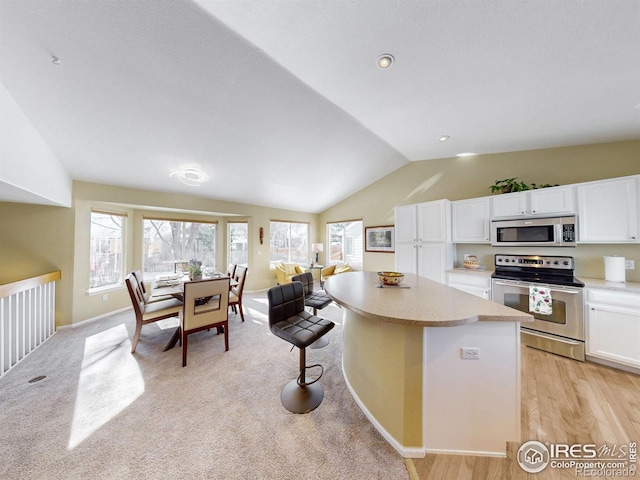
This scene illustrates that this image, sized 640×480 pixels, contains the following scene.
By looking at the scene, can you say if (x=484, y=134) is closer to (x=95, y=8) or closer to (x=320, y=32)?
(x=320, y=32)

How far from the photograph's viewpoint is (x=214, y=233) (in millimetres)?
5508

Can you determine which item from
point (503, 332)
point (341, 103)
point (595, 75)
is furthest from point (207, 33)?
point (595, 75)

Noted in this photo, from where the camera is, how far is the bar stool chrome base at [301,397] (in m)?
1.76

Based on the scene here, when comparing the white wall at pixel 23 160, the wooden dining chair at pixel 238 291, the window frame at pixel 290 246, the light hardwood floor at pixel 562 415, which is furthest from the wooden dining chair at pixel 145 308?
the window frame at pixel 290 246

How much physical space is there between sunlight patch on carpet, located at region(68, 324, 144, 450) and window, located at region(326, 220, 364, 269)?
15.4ft

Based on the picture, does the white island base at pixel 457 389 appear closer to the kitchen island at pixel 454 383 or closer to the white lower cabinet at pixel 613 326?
the kitchen island at pixel 454 383

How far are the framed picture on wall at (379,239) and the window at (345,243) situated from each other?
232 mm

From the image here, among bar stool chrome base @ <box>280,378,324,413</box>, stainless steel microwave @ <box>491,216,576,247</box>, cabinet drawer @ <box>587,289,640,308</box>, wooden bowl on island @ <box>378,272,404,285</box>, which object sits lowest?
bar stool chrome base @ <box>280,378,324,413</box>

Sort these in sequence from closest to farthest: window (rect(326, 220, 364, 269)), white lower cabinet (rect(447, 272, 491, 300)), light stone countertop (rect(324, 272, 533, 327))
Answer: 1. light stone countertop (rect(324, 272, 533, 327))
2. white lower cabinet (rect(447, 272, 491, 300))
3. window (rect(326, 220, 364, 269))

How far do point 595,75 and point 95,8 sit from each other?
380 centimetres

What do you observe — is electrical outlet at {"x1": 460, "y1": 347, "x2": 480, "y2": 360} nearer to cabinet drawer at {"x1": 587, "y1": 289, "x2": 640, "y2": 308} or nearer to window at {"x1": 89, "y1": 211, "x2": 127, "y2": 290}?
cabinet drawer at {"x1": 587, "y1": 289, "x2": 640, "y2": 308}

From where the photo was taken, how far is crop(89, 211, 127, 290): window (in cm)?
377

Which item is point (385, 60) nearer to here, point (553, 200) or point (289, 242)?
point (553, 200)

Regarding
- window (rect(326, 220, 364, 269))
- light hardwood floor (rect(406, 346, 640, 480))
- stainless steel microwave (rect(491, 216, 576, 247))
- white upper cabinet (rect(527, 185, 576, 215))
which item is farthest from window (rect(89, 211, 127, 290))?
white upper cabinet (rect(527, 185, 576, 215))
